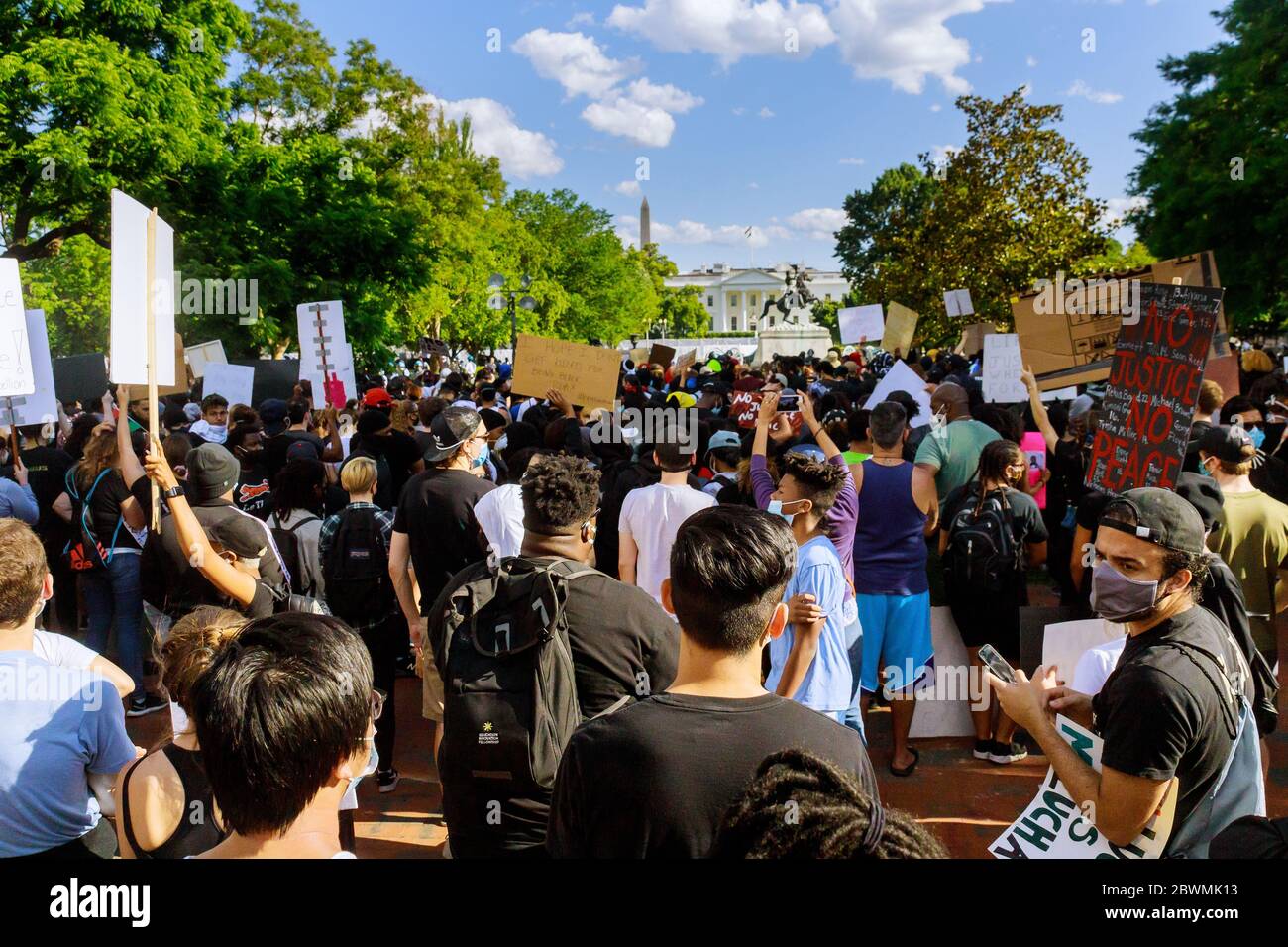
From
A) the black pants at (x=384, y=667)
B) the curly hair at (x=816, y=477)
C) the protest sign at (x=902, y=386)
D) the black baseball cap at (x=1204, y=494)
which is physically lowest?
the black pants at (x=384, y=667)

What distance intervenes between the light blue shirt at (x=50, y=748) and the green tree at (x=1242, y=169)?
2385 centimetres

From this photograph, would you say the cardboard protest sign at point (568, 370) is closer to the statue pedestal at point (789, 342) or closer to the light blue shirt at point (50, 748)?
the light blue shirt at point (50, 748)

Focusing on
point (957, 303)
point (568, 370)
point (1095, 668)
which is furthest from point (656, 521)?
point (957, 303)

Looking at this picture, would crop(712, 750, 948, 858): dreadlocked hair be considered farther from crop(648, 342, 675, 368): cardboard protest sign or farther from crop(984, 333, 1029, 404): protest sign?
crop(648, 342, 675, 368): cardboard protest sign

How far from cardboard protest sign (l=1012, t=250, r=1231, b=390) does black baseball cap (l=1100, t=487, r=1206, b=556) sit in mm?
4965

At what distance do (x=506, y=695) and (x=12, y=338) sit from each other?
16.1 feet

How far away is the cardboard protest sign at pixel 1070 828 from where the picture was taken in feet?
7.58

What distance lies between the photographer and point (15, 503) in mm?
5418

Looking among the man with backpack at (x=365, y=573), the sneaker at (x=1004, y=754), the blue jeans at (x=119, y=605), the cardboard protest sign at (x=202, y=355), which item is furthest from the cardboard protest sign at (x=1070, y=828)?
the cardboard protest sign at (x=202, y=355)

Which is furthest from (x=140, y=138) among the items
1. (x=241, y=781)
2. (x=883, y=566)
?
(x=241, y=781)

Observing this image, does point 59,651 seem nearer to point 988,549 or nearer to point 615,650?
point 615,650

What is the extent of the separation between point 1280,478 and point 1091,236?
641 inches

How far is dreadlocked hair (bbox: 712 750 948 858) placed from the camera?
1.34 metres

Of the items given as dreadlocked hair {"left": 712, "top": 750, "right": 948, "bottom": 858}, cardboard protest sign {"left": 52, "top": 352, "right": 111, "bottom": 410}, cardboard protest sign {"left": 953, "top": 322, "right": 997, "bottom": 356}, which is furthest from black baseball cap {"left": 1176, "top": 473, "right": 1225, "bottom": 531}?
cardboard protest sign {"left": 52, "top": 352, "right": 111, "bottom": 410}
